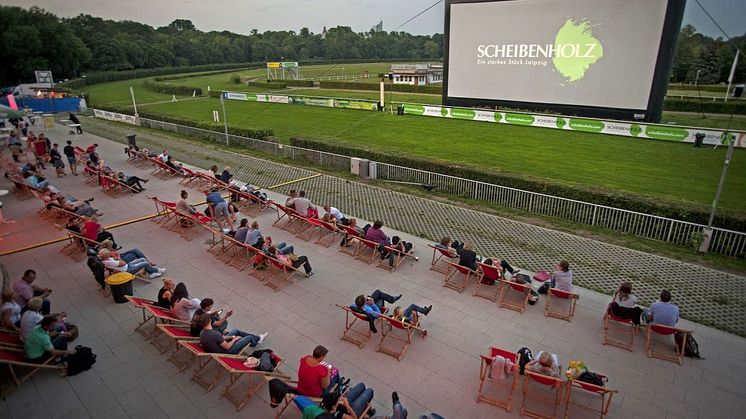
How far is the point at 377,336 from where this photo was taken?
8.23 metres

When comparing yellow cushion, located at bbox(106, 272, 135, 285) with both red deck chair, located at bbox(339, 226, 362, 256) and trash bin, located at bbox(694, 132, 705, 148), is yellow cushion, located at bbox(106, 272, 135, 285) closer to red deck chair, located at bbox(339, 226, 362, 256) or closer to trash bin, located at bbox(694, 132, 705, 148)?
red deck chair, located at bbox(339, 226, 362, 256)

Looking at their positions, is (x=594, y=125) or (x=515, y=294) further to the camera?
(x=594, y=125)

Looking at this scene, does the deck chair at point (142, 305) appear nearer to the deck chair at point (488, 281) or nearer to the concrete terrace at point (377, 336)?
the concrete terrace at point (377, 336)

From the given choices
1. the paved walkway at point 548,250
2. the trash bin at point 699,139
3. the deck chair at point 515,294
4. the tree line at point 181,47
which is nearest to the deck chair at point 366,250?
the paved walkway at point 548,250

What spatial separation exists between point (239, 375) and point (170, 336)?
1.51m

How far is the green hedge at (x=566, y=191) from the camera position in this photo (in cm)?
1267

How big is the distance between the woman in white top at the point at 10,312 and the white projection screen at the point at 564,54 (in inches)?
1176

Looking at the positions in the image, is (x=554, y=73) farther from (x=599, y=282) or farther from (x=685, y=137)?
(x=599, y=282)

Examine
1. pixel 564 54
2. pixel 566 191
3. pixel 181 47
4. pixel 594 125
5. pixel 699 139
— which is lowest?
pixel 566 191

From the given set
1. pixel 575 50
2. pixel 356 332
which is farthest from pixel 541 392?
pixel 575 50

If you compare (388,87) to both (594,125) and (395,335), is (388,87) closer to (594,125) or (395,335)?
(594,125)

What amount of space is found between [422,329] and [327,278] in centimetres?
295

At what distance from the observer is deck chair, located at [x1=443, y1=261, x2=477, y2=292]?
9.80 m

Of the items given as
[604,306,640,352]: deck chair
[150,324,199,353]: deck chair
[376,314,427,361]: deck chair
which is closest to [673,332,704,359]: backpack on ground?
[604,306,640,352]: deck chair
